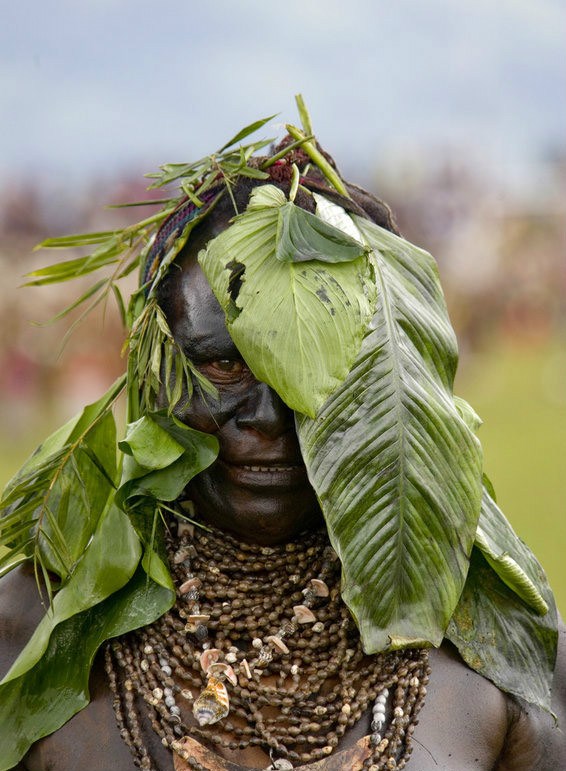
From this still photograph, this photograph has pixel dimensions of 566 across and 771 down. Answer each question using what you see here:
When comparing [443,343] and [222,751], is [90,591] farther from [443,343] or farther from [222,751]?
[443,343]

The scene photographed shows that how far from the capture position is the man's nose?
161 cm

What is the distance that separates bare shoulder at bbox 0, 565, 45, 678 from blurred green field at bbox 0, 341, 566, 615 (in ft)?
11.5

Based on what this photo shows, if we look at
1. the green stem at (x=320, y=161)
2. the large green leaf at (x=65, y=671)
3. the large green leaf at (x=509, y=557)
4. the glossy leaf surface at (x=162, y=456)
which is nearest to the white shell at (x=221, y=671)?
the large green leaf at (x=65, y=671)

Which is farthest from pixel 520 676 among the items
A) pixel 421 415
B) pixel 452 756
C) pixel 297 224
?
pixel 297 224

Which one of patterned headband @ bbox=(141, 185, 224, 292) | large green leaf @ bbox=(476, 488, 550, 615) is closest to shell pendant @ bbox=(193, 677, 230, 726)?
large green leaf @ bbox=(476, 488, 550, 615)

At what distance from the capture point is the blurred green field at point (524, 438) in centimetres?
546

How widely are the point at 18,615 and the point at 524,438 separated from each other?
Result: 4.90 m

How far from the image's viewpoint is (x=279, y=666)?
167 centimetres

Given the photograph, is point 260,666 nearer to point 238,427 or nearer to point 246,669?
point 246,669

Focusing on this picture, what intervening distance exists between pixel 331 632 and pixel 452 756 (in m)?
0.23

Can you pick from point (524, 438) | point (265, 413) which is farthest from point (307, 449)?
point (524, 438)

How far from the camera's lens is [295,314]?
1.48m

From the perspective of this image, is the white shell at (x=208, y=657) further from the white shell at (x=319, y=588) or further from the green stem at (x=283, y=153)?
the green stem at (x=283, y=153)

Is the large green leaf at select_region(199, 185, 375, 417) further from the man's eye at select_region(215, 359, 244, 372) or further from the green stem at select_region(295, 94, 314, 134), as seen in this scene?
the green stem at select_region(295, 94, 314, 134)
